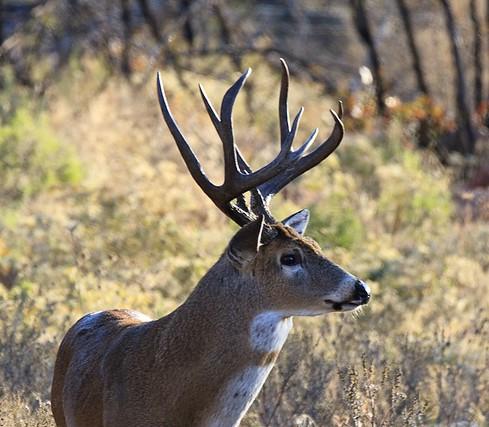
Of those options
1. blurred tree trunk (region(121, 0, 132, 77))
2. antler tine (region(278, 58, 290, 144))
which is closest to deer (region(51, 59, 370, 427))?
antler tine (region(278, 58, 290, 144))

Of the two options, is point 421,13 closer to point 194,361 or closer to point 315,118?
point 315,118

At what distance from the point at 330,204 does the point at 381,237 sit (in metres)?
0.56

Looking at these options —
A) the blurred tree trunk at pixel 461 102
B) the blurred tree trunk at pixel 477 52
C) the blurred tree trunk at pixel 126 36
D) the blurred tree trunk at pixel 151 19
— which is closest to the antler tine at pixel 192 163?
the blurred tree trunk at pixel 126 36

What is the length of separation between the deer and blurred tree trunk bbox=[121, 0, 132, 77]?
429 inches

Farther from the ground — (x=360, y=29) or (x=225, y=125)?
(x=225, y=125)

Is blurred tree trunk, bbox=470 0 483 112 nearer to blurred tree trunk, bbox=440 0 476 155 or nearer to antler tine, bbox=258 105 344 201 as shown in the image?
blurred tree trunk, bbox=440 0 476 155

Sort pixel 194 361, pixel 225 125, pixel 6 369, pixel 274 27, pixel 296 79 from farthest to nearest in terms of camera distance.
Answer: pixel 274 27
pixel 296 79
pixel 6 369
pixel 225 125
pixel 194 361

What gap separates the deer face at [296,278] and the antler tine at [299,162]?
1.83ft

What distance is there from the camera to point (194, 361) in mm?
5105

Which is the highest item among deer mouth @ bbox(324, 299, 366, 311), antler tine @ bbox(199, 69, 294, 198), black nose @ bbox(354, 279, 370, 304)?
antler tine @ bbox(199, 69, 294, 198)

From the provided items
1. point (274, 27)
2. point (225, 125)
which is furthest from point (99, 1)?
point (225, 125)

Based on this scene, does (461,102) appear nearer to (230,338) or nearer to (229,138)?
(229,138)

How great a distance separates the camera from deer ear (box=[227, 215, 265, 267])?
5031 millimetres

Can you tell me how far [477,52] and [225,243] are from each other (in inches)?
305
